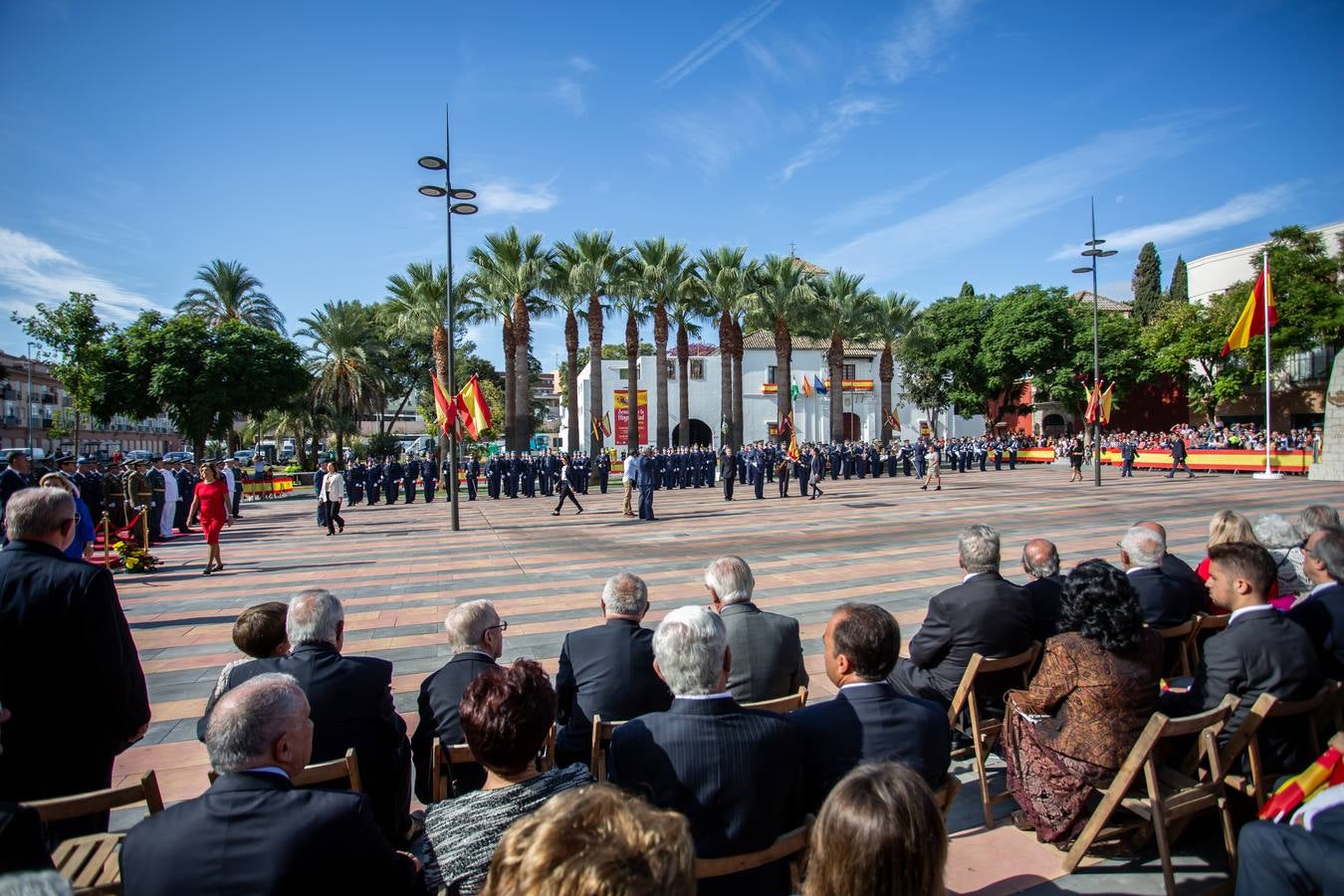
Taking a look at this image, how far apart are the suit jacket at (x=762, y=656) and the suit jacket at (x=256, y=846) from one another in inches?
80.3

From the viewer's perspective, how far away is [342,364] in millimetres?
43406

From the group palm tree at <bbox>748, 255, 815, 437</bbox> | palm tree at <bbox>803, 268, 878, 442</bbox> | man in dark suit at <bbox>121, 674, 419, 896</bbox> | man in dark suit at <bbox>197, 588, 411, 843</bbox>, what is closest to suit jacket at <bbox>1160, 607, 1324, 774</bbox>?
man in dark suit at <bbox>121, 674, 419, 896</bbox>

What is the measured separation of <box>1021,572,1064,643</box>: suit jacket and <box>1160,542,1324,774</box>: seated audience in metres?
0.88

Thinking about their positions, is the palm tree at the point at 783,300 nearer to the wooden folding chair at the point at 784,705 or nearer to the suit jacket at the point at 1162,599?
the suit jacket at the point at 1162,599

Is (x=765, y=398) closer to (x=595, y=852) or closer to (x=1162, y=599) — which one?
(x=1162, y=599)

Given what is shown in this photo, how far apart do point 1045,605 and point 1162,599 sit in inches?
29.2

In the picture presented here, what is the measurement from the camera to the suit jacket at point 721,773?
93.2 inches

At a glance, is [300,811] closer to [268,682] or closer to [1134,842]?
[268,682]

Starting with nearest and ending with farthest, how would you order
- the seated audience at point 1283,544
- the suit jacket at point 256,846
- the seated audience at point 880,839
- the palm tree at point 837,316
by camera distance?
1. the seated audience at point 880,839
2. the suit jacket at point 256,846
3. the seated audience at point 1283,544
4. the palm tree at point 837,316

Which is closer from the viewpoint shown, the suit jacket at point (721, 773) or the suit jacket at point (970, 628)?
the suit jacket at point (721, 773)

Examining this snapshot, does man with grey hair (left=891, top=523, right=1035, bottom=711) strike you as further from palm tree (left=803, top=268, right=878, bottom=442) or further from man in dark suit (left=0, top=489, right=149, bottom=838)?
palm tree (left=803, top=268, right=878, bottom=442)

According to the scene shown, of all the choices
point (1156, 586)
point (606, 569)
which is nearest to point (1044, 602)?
point (1156, 586)

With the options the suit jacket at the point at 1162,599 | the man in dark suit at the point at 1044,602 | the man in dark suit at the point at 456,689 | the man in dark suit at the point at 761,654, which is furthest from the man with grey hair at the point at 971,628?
the man in dark suit at the point at 456,689

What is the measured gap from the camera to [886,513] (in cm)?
1808
